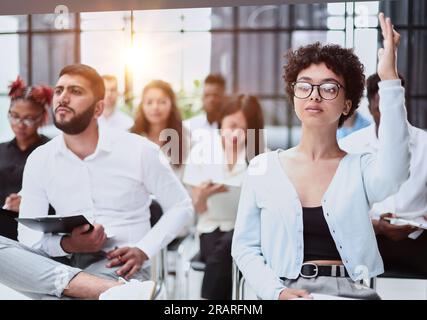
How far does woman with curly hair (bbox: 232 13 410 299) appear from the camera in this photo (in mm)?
2445

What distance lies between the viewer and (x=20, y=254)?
2.66 m

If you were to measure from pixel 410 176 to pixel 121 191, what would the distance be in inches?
47.2

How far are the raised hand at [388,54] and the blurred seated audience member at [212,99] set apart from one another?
0.64m

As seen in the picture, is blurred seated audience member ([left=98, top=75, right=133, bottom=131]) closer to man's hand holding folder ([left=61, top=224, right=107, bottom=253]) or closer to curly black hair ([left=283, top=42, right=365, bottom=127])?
man's hand holding folder ([left=61, top=224, right=107, bottom=253])

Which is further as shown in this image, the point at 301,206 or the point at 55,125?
the point at 55,125

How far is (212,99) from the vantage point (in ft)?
8.40

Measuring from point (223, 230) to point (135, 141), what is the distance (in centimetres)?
53

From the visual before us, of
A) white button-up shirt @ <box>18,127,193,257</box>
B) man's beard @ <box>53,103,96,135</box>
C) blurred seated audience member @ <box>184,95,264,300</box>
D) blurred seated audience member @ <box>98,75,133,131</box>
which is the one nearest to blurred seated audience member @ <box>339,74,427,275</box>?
blurred seated audience member @ <box>184,95,264,300</box>

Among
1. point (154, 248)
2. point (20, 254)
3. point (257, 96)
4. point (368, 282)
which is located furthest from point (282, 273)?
point (20, 254)

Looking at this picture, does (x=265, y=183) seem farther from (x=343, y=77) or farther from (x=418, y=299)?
(x=418, y=299)

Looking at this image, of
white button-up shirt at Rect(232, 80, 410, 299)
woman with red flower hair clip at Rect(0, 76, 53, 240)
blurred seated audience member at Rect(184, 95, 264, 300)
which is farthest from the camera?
woman with red flower hair clip at Rect(0, 76, 53, 240)

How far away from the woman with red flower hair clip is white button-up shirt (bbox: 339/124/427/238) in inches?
51.2

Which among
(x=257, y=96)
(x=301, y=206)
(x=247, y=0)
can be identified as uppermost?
(x=247, y=0)

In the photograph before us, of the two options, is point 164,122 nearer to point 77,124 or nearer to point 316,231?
point 77,124
